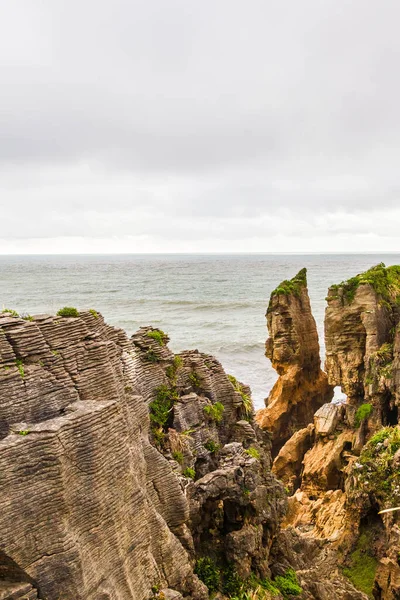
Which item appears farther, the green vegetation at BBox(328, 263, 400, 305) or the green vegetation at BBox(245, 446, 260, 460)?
the green vegetation at BBox(328, 263, 400, 305)

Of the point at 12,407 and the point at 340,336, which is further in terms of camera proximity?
the point at 340,336

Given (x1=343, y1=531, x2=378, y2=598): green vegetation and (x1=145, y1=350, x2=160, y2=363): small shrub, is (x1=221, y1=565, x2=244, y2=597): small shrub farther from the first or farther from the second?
(x1=343, y1=531, x2=378, y2=598): green vegetation

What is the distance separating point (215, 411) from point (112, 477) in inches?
300

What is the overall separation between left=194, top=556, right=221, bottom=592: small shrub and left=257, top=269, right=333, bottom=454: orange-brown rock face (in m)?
19.6

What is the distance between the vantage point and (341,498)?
77.0ft

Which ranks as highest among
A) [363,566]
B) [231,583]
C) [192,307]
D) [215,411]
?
[215,411]

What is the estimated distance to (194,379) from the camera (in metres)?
18.1

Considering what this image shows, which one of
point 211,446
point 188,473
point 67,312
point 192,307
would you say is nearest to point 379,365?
point 211,446

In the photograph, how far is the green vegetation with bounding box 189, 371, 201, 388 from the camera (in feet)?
59.2

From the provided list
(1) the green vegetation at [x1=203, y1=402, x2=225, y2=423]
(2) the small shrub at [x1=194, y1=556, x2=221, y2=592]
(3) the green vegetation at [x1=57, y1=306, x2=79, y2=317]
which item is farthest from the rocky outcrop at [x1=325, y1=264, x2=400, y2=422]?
(3) the green vegetation at [x1=57, y1=306, x2=79, y2=317]

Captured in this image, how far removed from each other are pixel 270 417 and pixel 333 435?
588 centimetres

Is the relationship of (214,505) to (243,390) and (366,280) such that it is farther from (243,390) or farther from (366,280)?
(366,280)

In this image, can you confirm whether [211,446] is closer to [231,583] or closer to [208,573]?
[208,573]

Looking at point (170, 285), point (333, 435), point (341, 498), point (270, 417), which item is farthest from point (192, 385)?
point (170, 285)
